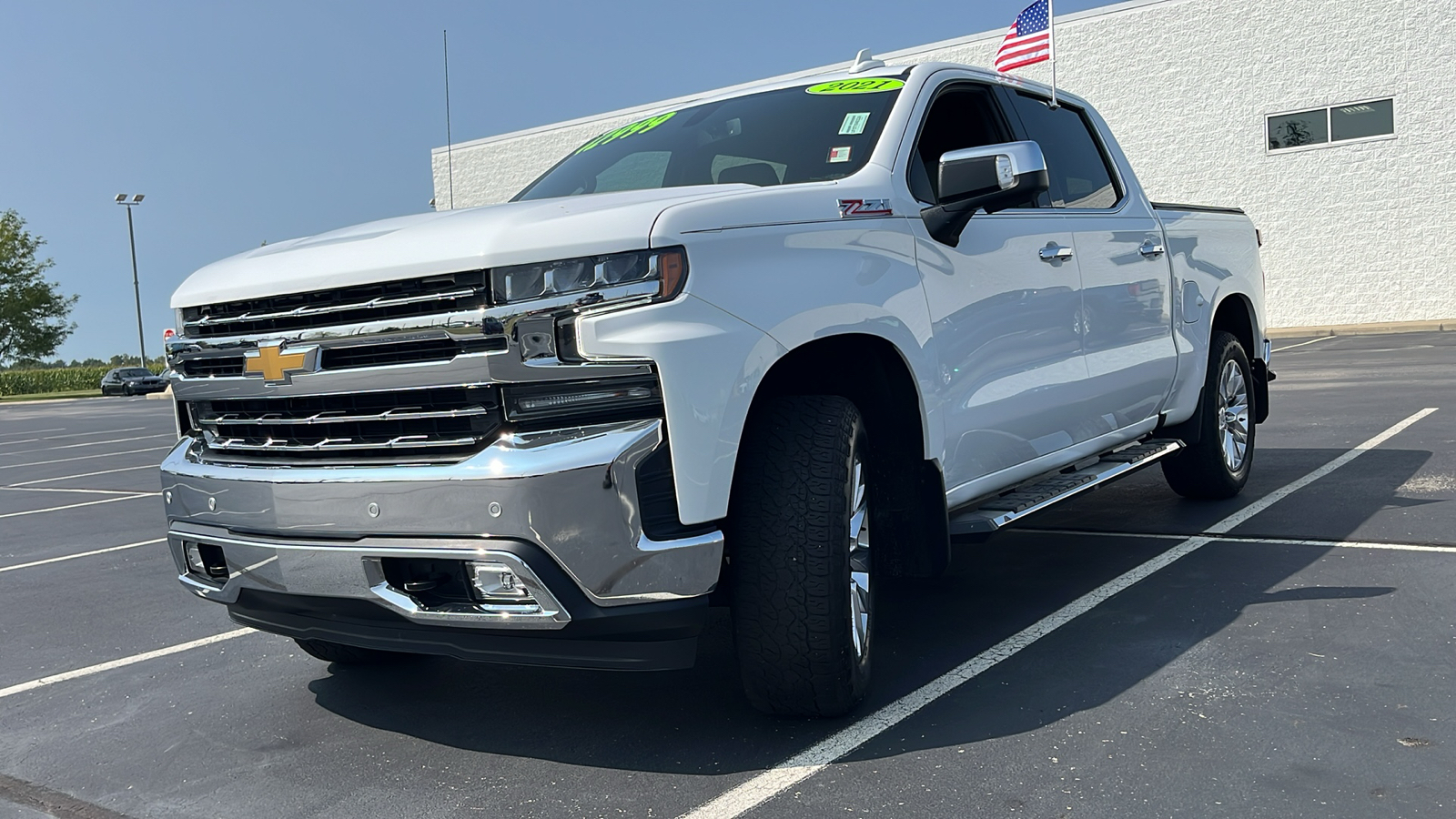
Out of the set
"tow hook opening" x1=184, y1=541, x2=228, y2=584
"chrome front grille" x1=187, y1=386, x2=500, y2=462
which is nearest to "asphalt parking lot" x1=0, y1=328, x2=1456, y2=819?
"tow hook opening" x1=184, y1=541, x2=228, y2=584

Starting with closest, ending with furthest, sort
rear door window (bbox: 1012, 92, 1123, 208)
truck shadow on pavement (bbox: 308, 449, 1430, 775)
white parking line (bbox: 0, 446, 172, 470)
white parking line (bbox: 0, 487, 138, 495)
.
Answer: truck shadow on pavement (bbox: 308, 449, 1430, 775) → rear door window (bbox: 1012, 92, 1123, 208) → white parking line (bbox: 0, 487, 138, 495) → white parking line (bbox: 0, 446, 172, 470)

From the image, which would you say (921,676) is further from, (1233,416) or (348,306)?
(1233,416)

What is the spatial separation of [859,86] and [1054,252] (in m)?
0.95

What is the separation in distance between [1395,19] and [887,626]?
2457cm

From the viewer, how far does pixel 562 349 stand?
2.85 meters

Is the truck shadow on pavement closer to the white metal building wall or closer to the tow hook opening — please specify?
the tow hook opening

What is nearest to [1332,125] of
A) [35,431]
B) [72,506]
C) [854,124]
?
[72,506]

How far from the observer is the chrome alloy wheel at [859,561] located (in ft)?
11.0

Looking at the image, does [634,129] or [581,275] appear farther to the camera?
[634,129]

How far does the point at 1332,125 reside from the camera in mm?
24922

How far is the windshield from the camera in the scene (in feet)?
12.9

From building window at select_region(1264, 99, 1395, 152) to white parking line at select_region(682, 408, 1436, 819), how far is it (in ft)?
73.9

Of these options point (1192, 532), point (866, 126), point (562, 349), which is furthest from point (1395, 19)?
point (562, 349)

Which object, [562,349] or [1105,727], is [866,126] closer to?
[562,349]
